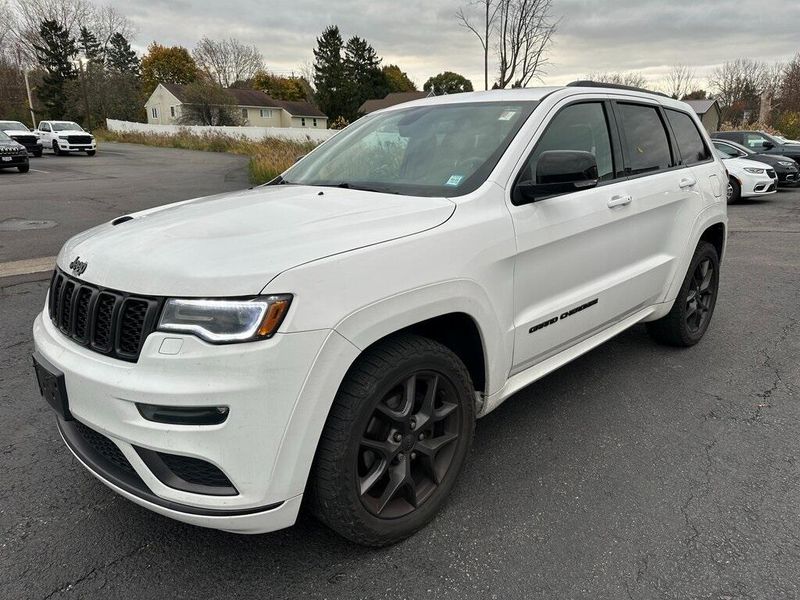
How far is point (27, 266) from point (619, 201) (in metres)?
6.79

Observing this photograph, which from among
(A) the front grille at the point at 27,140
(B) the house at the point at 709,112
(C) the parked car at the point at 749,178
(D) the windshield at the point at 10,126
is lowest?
(C) the parked car at the point at 749,178

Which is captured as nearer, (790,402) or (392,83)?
(790,402)

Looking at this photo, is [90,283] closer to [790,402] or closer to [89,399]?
[89,399]

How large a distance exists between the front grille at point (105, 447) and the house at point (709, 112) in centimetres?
5812

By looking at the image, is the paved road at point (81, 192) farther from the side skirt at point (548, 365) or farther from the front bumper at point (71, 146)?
the side skirt at point (548, 365)

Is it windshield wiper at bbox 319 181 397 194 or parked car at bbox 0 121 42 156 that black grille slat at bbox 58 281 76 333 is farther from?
parked car at bbox 0 121 42 156

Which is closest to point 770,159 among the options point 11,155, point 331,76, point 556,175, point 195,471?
point 556,175

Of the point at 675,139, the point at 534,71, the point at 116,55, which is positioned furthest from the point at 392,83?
the point at 675,139

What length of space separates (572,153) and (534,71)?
24.5m

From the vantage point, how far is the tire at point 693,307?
167 inches

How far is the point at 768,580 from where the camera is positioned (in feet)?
7.07

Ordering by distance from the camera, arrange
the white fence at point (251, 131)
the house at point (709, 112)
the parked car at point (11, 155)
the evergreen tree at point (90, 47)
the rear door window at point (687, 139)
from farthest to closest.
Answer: the evergreen tree at point (90, 47), the house at point (709, 112), the white fence at point (251, 131), the parked car at point (11, 155), the rear door window at point (687, 139)

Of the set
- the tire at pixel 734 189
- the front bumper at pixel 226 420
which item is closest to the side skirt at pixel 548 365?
the front bumper at pixel 226 420

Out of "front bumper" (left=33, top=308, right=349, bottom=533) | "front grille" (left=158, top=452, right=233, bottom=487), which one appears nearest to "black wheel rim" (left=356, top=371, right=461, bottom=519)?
"front bumper" (left=33, top=308, right=349, bottom=533)
